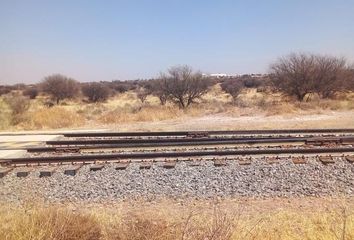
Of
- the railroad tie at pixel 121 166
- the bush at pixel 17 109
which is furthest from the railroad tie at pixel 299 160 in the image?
the bush at pixel 17 109

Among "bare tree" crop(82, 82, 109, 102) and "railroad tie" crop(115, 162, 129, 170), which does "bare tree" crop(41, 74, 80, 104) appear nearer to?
"bare tree" crop(82, 82, 109, 102)

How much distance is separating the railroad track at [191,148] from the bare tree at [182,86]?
22.8 meters

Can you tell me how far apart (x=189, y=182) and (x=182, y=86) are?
3099cm

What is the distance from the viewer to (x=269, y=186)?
34.0 ft

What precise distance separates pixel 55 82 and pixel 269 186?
60739mm

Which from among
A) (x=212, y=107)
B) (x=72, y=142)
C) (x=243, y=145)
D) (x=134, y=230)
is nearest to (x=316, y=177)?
(x=243, y=145)

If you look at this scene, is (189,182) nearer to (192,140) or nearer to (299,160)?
(299,160)

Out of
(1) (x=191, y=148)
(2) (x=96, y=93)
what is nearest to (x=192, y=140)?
(1) (x=191, y=148)

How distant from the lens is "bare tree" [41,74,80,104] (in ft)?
217

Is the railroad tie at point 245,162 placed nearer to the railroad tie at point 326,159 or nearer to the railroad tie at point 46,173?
the railroad tie at point 326,159

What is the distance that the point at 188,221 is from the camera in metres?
7.13

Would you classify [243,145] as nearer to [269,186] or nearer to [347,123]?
[269,186]

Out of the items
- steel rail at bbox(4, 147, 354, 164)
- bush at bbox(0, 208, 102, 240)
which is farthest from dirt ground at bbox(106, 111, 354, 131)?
bush at bbox(0, 208, 102, 240)

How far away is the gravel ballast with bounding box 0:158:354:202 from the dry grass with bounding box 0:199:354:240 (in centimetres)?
58
